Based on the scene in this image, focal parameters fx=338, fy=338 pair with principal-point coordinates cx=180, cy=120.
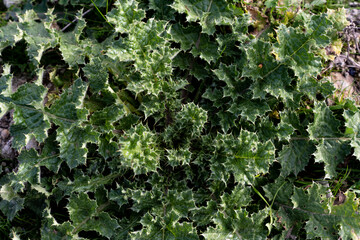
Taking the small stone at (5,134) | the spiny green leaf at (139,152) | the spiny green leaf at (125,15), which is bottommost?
the small stone at (5,134)

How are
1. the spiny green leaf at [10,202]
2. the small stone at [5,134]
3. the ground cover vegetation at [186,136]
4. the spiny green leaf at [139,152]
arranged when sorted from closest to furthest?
the spiny green leaf at [139,152], the ground cover vegetation at [186,136], the spiny green leaf at [10,202], the small stone at [5,134]

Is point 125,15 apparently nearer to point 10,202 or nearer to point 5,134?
point 5,134

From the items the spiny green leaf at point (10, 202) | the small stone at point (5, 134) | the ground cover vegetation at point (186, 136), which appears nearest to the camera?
the ground cover vegetation at point (186, 136)

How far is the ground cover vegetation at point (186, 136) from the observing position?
3.15 meters

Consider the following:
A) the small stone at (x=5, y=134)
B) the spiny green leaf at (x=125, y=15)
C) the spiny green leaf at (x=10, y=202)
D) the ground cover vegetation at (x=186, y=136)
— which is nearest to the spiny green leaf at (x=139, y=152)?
the ground cover vegetation at (x=186, y=136)

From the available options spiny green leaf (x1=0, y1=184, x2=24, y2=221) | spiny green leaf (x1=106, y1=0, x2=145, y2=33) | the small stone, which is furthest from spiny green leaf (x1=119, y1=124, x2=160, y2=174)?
the small stone

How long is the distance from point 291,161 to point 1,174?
3256 millimetres

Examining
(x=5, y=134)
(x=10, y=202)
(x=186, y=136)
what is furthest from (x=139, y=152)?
(x=5, y=134)

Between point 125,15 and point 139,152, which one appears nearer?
point 139,152

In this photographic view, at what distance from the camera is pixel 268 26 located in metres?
3.99

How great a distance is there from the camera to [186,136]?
3.46 meters

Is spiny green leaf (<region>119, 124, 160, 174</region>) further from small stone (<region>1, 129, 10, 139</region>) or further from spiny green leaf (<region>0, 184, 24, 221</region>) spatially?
small stone (<region>1, 129, 10, 139</region>)

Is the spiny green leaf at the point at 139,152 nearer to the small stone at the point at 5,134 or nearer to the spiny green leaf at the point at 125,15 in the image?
Answer: the spiny green leaf at the point at 125,15

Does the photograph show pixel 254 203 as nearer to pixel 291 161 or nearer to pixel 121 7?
pixel 291 161
